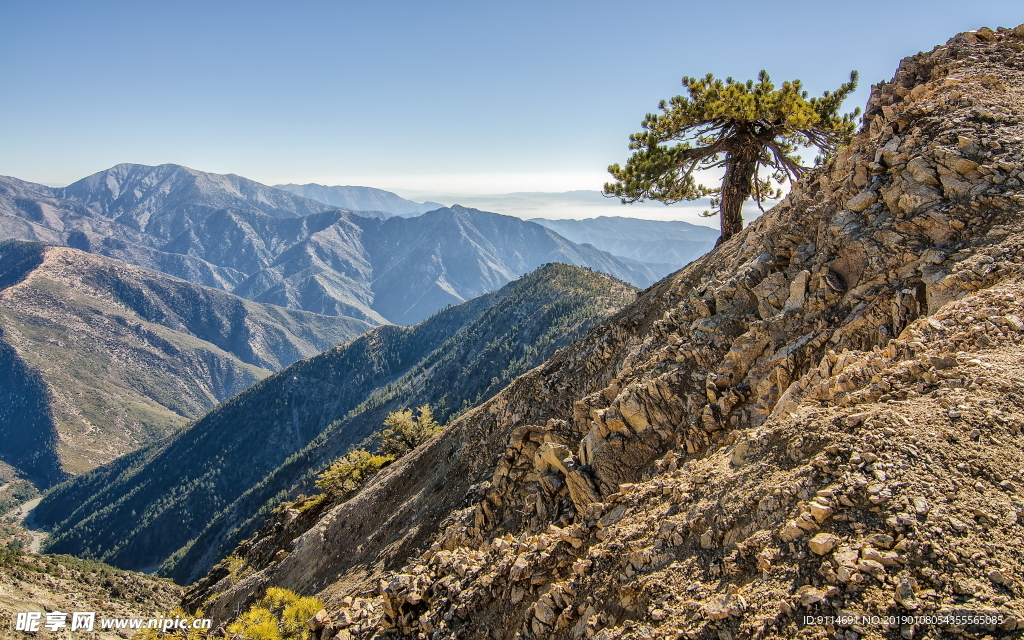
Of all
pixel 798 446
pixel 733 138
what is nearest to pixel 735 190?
pixel 733 138

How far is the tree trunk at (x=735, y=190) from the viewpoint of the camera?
25969 millimetres

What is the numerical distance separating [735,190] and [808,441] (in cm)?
2122

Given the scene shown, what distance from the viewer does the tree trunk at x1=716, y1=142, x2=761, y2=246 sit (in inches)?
1022

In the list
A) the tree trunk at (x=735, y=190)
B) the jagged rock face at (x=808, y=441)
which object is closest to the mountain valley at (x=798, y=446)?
the jagged rock face at (x=808, y=441)

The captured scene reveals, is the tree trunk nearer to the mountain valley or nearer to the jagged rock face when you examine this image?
the mountain valley

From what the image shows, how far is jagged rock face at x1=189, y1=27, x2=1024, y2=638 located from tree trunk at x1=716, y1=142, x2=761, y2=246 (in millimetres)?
6326

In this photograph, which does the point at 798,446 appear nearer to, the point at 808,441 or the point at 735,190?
the point at 808,441

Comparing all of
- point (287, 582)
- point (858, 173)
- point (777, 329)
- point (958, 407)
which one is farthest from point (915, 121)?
point (287, 582)

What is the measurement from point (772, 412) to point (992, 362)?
3.55m

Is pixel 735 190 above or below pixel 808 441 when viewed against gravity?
above

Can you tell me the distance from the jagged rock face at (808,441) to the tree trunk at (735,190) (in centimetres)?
633

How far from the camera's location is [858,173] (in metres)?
15.3

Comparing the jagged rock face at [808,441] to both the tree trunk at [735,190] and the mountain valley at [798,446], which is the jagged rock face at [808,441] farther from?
the tree trunk at [735,190]

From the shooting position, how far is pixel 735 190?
1038 inches
